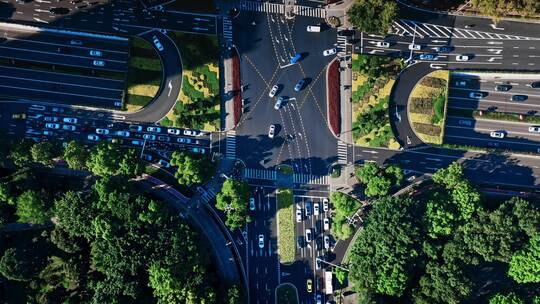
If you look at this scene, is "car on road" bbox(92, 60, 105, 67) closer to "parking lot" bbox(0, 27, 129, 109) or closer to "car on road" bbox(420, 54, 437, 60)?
"parking lot" bbox(0, 27, 129, 109)

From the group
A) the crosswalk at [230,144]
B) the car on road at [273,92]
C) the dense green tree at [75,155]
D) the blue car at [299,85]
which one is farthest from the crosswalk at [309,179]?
the dense green tree at [75,155]

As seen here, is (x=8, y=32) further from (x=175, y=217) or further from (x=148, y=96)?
(x=175, y=217)

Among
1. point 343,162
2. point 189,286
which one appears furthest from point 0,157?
point 343,162

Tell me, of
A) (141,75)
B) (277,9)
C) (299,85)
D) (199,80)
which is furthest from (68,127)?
(277,9)

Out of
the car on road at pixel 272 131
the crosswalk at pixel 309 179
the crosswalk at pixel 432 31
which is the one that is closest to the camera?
the car on road at pixel 272 131

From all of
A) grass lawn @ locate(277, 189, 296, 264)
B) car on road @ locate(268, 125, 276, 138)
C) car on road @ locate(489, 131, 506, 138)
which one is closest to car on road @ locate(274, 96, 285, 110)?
car on road @ locate(268, 125, 276, 138)

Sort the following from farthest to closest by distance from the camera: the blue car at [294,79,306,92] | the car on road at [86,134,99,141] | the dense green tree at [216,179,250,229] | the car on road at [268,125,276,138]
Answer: the blue car at [294,79,306,92], the car on road at [268,125,276,138], the car on road at [86,134,99,141], the dense green tree at [216,179,250,229]

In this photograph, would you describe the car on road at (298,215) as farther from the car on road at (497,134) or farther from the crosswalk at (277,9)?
the car on road at (497,134)
